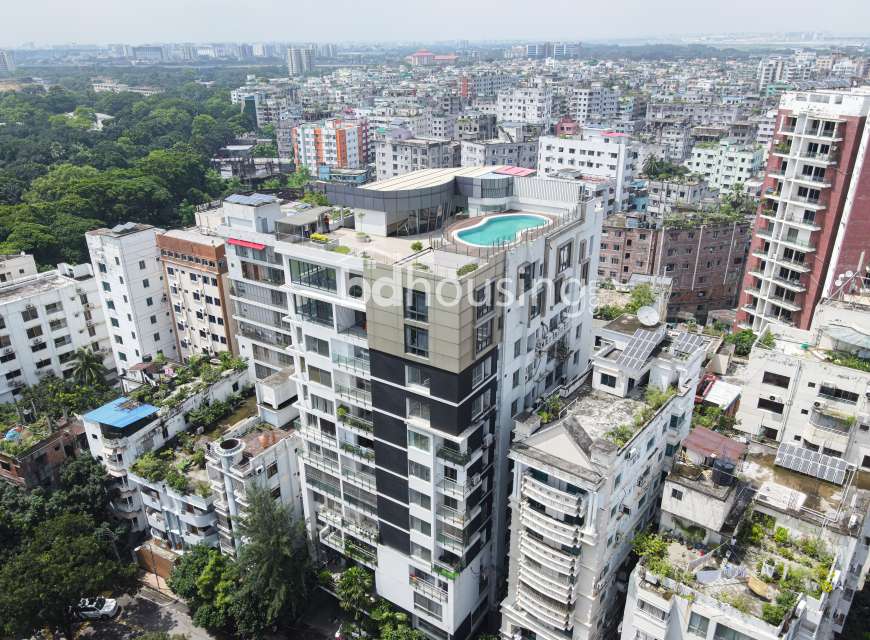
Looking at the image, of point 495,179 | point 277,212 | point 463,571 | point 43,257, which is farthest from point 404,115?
point 463,571

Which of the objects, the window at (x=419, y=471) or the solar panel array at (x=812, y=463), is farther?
the window at (x=419, y=471)

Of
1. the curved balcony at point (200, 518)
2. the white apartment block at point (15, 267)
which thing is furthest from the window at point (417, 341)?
the white apartment block at point (15, 267)

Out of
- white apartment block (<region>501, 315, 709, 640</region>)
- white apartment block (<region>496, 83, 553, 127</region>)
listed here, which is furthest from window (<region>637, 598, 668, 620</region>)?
white apartment block (<region>496, 83, 553, 127</region>)

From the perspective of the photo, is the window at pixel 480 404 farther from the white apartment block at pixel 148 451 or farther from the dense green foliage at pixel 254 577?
the white apartment block at pixel 148 451

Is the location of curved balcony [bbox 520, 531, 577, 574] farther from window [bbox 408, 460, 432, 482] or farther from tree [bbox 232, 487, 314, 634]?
tree [bbox 232, 487, 314, 634]

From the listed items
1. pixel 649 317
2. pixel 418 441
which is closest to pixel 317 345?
pixel 418 441

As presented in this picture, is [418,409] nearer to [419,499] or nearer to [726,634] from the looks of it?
[419,499]
